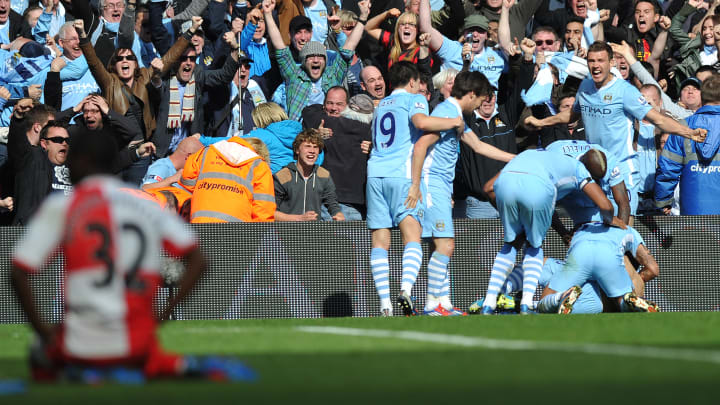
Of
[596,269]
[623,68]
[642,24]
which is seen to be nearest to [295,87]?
[623,68]

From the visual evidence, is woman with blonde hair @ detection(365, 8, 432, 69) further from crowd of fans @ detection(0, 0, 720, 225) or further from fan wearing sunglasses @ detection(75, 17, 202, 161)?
fan wearing sunglasses @ detection(75, 17, 202, 161)

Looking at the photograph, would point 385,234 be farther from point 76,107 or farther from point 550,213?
point 76,107

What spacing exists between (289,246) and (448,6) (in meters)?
4.89

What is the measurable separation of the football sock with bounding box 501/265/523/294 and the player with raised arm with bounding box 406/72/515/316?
0.66 meters

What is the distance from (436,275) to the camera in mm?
10641

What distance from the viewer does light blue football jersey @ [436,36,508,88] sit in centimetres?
1411

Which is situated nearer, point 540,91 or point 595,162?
point 595,162

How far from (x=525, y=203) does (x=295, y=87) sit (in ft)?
16.0

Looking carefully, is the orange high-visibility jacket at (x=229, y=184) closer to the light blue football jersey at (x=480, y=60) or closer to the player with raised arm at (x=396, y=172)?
the player with raised arm at (x=396, y=172)

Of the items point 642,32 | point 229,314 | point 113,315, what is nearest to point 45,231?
point 113,315

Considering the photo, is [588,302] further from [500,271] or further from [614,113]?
[614,113]

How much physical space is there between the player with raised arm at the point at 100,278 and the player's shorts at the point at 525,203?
5.50 meters

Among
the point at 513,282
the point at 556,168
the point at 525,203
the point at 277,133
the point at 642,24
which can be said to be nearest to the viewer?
the point at 525,203

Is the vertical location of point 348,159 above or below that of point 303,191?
above
